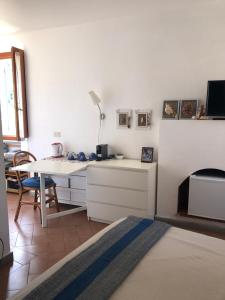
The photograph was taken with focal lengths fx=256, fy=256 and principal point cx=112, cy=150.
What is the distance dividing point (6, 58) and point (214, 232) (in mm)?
3933

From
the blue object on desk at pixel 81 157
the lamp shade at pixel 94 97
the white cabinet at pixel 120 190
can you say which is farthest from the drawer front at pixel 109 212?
the lamp shade at pixel 94 97

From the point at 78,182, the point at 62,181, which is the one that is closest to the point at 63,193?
the point at 62,181

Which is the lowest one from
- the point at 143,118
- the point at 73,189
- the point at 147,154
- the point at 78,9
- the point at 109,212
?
the point at 109,212

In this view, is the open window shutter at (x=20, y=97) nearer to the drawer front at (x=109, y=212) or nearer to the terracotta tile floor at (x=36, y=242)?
the terracotta tile floor at (x=36, y=242)

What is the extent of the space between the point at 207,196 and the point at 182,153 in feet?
1.85

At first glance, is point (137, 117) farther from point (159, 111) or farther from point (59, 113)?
point (59, 113)

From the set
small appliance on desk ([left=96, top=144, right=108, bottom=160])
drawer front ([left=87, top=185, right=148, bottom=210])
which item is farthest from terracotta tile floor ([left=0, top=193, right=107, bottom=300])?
small appliance on desk ([left=96, top=144, right=108, bottom=160])

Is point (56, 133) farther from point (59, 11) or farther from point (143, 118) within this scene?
point (59, 11)

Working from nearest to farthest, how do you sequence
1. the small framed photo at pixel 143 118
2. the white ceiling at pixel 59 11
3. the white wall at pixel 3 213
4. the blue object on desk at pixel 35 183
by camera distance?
the white wall at pixel 3 213
the white ceiling at pixel 59 11
the blue object on desk at pixel 35 183
the small framed photo at pixel 143 118

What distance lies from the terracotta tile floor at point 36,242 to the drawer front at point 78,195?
0.20 metres

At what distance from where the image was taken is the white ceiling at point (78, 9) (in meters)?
2.81

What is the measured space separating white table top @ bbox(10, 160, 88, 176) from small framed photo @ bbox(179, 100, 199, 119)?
53.3 inches

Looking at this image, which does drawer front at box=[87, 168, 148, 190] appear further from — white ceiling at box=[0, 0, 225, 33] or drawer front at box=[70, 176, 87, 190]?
white ceiling at box=[0, 0, 225, 33]

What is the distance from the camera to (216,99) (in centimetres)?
286
